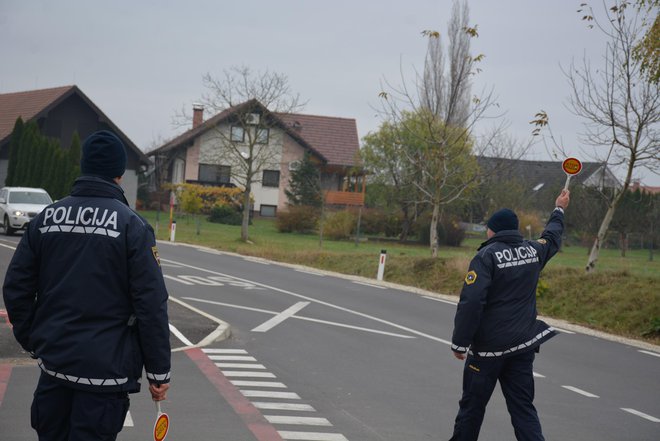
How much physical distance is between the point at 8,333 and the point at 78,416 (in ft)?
24.0

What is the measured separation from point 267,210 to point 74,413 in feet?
208

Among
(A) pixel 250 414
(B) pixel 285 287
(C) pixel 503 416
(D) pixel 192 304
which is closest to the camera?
(A) pixel 250 414

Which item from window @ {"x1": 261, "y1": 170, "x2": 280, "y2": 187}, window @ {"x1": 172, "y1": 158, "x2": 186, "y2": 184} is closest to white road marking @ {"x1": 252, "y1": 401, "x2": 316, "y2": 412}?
window @ {"x1": 172, "y1": 158, "x2": 186, "y2": 184}

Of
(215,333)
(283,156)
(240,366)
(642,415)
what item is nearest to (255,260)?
(215,333)

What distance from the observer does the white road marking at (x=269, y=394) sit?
8719mm

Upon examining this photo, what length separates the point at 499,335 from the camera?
637 centimetres

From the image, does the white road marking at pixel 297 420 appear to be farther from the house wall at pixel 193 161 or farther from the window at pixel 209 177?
the house wall at pixel 193 161

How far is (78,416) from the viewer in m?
4.16

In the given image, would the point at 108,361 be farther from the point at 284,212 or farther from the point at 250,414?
the point at 284,212

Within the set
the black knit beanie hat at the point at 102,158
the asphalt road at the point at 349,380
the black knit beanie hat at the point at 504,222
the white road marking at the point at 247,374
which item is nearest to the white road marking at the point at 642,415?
the asphalt road at the point at 349,380

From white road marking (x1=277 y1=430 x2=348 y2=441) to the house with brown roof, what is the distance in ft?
152

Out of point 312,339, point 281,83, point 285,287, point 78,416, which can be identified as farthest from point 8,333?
point 281,83

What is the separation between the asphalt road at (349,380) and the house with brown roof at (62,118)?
1441 inches

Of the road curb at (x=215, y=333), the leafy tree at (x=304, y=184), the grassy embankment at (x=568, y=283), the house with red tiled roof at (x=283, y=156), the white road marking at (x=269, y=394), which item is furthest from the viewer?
the house with red tiled roof at (x=283, y=156)
